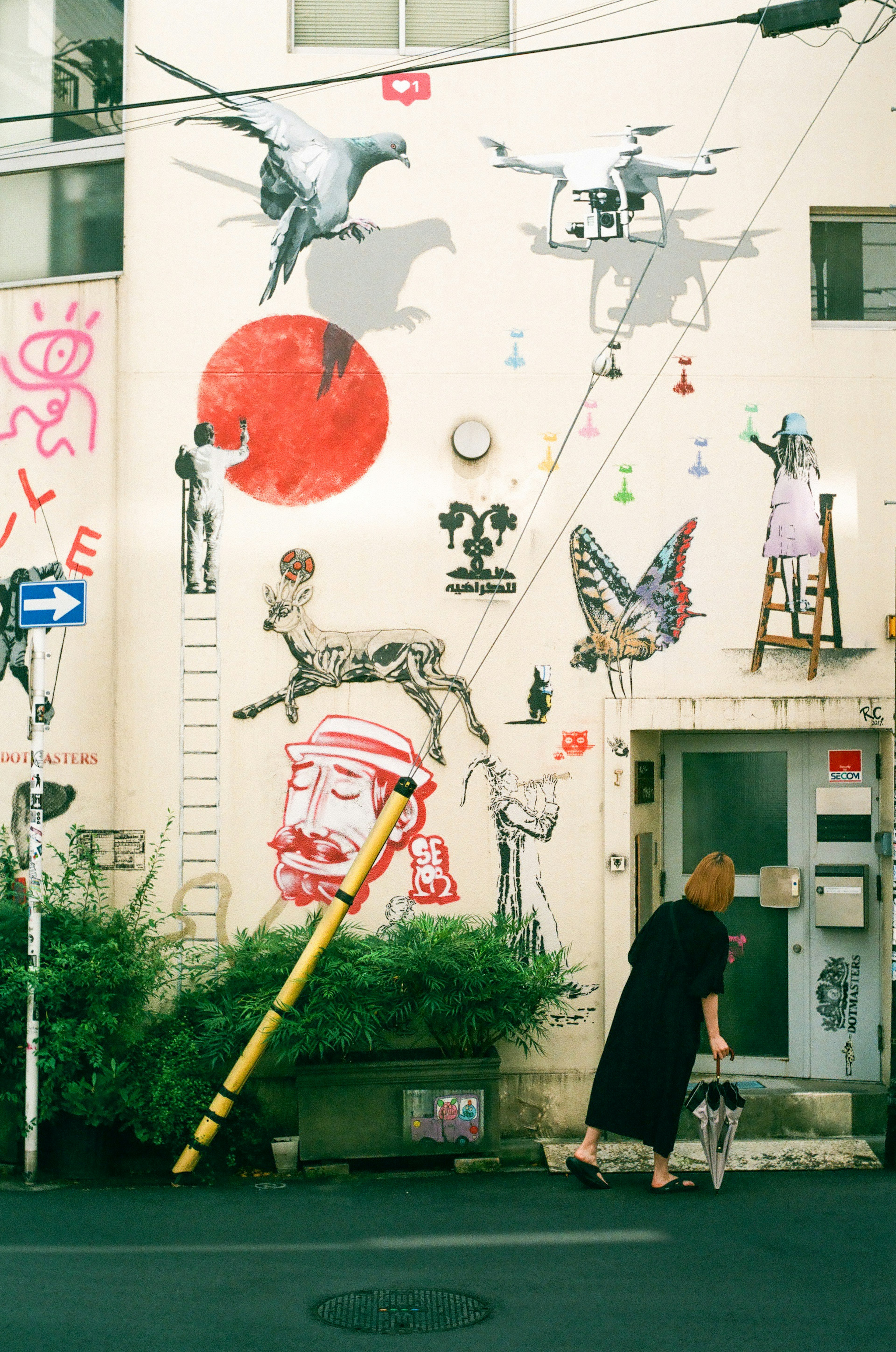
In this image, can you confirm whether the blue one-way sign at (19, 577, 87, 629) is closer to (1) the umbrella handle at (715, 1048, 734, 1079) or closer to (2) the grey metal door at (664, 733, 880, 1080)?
(2) the grey metal door at (664, 733, 880, 1080)

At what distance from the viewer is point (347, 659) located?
900 cm

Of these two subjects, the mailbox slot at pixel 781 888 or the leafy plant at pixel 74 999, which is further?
the mailbox slot at pixel 781 888

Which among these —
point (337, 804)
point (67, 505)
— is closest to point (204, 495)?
point (67, 505)

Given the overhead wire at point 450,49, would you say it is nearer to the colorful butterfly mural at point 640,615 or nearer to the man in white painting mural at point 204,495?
the man in white painting mural at point 204,495

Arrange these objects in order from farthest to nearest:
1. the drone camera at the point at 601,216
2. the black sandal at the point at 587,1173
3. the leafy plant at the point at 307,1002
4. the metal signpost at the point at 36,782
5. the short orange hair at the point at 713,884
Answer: the drone camera at the point at 601,216 → the leafy plant at the point at 307,1002 → the metal signpost at the point at 36,782 → the black sandal at the point at 587,1173 → the short orange hair at the point at 713,884

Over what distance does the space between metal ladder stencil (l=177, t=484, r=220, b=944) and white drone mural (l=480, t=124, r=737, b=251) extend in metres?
3.09

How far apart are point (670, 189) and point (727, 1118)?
231 inches

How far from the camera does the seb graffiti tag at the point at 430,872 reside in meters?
8.94

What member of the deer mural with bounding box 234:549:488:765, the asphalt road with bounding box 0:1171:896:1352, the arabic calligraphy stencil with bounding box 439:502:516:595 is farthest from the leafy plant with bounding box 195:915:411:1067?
the arabic calligraphy stencil with bounding box 439:502:516:595

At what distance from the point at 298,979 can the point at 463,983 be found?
3.36 ft

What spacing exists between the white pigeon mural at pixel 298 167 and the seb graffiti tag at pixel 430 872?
378cm

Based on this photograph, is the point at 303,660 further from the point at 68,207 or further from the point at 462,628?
the point at 68,207

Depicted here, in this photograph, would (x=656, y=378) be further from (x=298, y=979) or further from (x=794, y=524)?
(x=298, y=979)

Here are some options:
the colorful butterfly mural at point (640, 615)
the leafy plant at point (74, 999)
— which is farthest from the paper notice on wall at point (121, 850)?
the colorful butterfly mural at point (640, 615)
